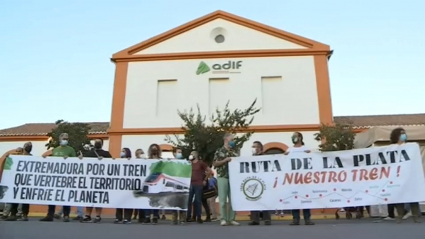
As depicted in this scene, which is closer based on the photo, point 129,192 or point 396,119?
point 129,192

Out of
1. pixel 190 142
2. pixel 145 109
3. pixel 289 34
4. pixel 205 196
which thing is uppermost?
pixel 289 34

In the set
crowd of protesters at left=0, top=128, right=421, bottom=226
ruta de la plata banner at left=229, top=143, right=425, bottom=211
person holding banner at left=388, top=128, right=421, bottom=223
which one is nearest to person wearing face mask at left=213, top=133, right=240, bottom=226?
crowd of protesters at left=0, top=128, right=421, bottom=226

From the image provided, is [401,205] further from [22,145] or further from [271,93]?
[22,145]

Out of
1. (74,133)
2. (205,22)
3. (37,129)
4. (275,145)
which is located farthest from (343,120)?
(37,129)

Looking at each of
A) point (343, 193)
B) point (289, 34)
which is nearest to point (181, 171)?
point (343, 193)

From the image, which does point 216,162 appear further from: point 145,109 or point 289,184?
A: point 145,109

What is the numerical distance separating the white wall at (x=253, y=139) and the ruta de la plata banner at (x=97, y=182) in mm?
11601

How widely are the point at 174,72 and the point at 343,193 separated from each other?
51.3 feet

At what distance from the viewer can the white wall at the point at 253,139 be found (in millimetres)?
20750

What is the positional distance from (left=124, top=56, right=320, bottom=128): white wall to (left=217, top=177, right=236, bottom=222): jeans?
12902mm

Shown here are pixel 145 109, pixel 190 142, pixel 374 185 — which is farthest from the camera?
pixel 145 109

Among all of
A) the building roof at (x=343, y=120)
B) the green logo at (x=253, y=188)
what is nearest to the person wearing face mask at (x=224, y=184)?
the green logo at (x=253, y=188)

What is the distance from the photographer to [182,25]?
76.9 ft

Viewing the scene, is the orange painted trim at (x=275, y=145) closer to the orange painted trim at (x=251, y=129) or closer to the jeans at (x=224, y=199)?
the orange painted trim at (x=251, y=129)
